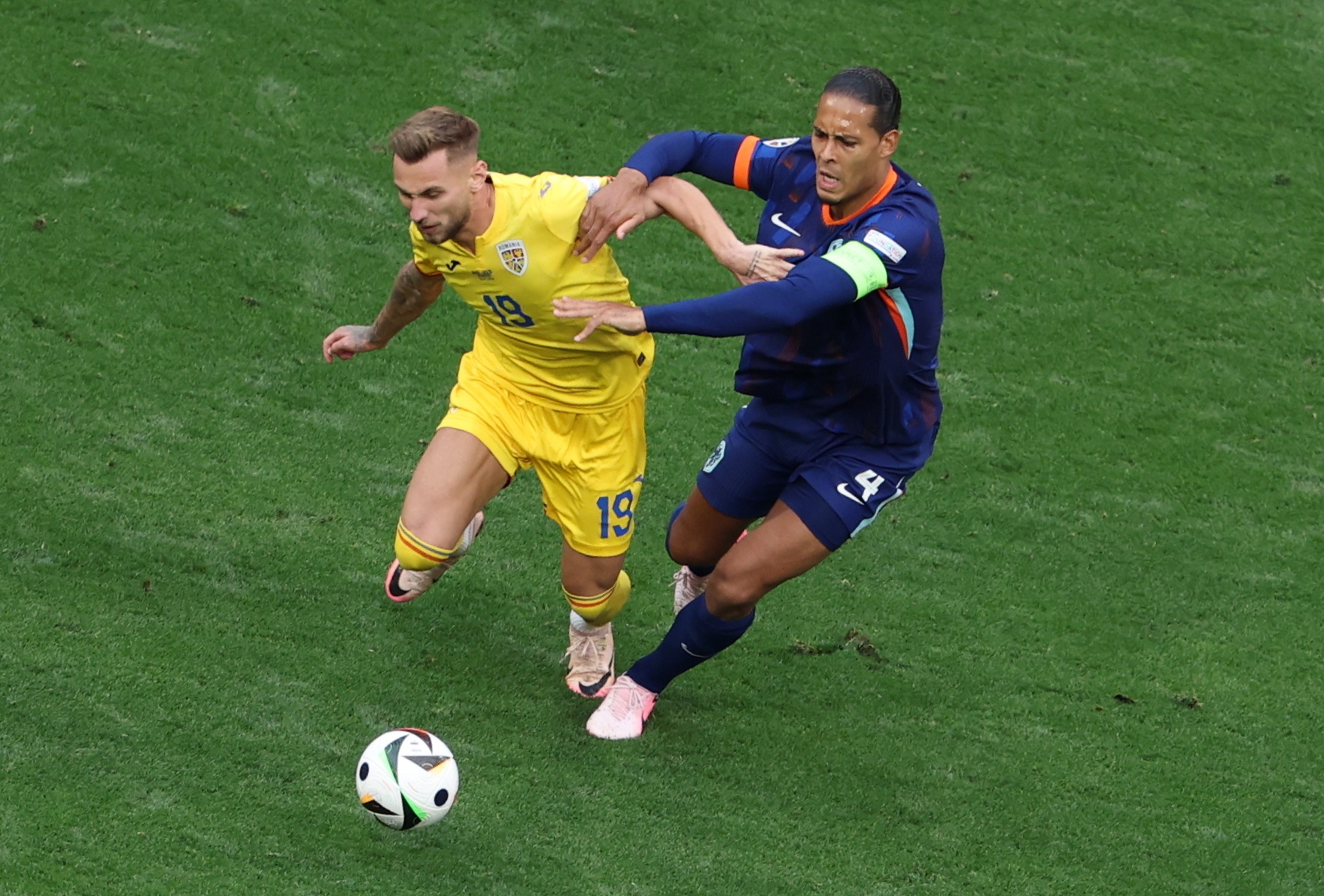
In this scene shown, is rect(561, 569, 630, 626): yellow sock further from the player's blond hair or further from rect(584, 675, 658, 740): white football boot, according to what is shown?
the player's blond hair

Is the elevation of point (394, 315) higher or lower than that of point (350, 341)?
higher

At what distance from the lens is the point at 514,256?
518cm

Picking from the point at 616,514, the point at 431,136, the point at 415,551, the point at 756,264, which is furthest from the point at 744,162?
the point at 415,551

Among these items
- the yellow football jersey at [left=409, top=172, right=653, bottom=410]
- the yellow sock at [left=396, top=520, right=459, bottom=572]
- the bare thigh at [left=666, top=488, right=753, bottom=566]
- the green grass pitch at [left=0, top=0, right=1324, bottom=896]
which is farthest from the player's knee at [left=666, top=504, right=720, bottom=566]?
the yellow sock at [left=396, top=520, right=459, bottom=572]

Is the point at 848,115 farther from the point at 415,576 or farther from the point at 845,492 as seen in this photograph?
the point at 415,576

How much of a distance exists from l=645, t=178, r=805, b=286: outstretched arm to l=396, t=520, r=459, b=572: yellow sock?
1.38 metres

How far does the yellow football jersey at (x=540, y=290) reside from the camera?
5195 mm

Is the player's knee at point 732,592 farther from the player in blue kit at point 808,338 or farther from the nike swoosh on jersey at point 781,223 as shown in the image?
the nike swoosh on jersey at point 781,223

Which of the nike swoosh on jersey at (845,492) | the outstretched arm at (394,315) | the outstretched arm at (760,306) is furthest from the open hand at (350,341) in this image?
the nike swoosh on jersey at (845,492)

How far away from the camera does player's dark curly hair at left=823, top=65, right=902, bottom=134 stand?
4797mm

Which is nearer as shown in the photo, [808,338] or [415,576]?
[808,338]

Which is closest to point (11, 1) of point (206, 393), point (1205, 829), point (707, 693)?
point (206, 393)

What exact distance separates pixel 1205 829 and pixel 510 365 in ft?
9.78

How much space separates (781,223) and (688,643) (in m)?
1.50
